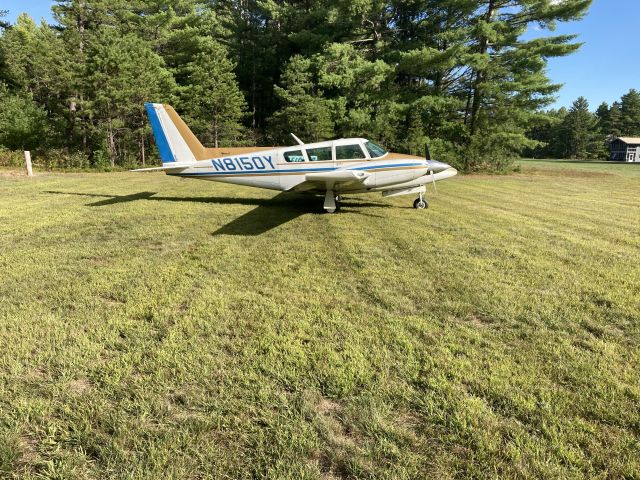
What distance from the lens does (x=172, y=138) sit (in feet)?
34.7

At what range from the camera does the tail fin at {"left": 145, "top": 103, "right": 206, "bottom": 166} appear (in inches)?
415

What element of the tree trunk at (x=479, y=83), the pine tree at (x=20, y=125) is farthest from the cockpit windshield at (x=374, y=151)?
the pine tree at (x=20, y=125)

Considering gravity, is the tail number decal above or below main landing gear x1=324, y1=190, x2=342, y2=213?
above

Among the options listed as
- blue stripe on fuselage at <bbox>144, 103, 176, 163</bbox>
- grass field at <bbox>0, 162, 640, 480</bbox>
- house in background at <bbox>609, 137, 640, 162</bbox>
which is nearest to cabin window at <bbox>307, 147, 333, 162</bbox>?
grass field at <bbox>0, 162, 640, 480</bbox>

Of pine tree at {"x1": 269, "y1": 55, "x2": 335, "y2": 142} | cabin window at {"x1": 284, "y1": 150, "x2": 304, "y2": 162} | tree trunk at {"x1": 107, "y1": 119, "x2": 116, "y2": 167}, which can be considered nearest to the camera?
cabin window at {"x1": 284, "y1": 150, "x2": 304, "y2": 162}

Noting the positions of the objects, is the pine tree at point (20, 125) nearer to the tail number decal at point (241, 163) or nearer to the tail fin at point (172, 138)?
the tail fin at point (172, 138)

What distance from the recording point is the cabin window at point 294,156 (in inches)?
381

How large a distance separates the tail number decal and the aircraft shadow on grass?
46.7 inches

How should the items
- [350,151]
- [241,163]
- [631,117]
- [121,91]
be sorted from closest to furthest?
[350,151] < [241,163] < [121,91] < [631,117]

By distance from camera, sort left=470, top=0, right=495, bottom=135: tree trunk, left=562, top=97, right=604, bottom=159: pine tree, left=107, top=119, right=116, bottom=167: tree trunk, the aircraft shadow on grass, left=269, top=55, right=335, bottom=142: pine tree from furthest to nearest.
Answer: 1. left=562, top=97, right=604, bottom=159: pine tree
2. left=269, top=55, right=335, bottom=142: pine tree
3. left=470, top=0, right=495, bottom=135: tree trunk
4. left=107, top=119, right=116, bottom=167: tree trunk
5. the aircraft shadow on grass

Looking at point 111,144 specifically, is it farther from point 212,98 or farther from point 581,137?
point 581,137

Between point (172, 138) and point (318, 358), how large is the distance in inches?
380

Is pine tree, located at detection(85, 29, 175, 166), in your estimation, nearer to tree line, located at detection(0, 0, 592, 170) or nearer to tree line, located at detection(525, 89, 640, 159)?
Answer: tree line, located at detection(0, 0, 592, 170)

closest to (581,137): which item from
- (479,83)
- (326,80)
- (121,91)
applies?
(479,83)
